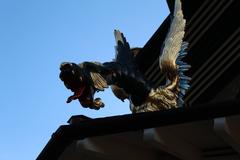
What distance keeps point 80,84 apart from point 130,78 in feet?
3.01

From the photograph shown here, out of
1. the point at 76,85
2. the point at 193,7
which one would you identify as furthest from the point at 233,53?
the point at 76,85

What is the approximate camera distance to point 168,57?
8883 mm

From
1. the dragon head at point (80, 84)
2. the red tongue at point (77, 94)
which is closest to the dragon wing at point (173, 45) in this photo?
the dragon head at point (80, 84)

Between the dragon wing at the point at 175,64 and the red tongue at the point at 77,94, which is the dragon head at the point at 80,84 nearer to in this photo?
the red tongue at the point at 77,94

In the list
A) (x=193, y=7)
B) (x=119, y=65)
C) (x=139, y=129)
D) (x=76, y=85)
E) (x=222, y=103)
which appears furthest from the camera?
(x=193, y=7)

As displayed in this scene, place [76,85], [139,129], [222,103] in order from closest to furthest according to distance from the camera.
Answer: [222,103], [139,129], [76,85]

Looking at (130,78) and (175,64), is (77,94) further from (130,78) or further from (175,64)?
(175,64)

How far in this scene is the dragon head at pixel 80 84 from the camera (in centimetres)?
762

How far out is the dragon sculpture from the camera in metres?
7.74

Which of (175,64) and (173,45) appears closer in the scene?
(175,64)

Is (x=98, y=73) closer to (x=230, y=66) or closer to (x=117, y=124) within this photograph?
(x=117, y=124)

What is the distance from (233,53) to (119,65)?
2.72 metres

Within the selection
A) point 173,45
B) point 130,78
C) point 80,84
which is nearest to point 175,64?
point 173,45

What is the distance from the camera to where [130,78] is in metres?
8.43
